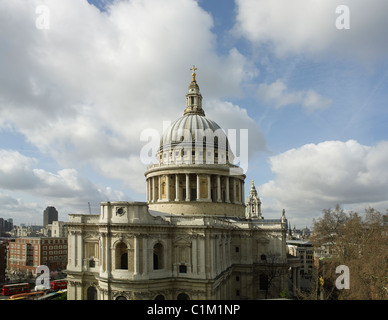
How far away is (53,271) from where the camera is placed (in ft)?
321

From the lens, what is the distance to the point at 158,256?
43625 millimetres

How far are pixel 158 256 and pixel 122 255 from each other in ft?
15.5

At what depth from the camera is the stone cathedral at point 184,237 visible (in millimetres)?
41656

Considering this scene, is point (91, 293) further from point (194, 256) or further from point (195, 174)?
point (195, 174)

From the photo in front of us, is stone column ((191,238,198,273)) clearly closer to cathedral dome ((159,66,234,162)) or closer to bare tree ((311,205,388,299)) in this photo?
bare tree ((311,205,388,299))

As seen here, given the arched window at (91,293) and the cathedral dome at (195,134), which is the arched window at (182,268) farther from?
the cathedral dome at (195,134)

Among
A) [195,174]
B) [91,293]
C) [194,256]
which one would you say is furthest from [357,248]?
[91,293]

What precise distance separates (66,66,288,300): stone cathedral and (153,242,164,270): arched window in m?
0.13

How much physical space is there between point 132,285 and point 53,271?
69.4 m

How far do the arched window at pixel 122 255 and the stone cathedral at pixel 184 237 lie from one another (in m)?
0.13

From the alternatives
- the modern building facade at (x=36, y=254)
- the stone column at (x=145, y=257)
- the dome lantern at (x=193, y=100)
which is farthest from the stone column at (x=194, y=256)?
the modern building facade at (x=36, y=254)

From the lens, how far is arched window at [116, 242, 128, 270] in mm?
42219

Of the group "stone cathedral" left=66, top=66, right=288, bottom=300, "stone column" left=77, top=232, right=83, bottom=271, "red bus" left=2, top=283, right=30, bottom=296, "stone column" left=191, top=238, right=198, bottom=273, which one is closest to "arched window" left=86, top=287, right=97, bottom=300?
"stone cathedral" left=66, top=66, right=288, bottom=300
